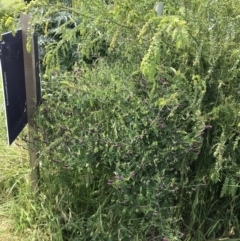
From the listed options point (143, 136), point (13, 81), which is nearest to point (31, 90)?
point (13, 81)

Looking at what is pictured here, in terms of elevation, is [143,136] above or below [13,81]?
below

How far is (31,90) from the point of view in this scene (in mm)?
2426

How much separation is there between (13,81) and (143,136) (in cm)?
81

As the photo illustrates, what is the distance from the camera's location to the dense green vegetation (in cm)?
210

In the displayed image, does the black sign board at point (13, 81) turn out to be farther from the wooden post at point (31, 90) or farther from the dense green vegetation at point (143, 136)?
the dense green vegetation at point (143, 136)

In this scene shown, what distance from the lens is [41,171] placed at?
100 inches

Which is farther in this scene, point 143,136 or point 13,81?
point 13,81

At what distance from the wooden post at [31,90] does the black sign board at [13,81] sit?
3 centimetres

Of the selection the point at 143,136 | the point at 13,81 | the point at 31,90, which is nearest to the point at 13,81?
the point at 13,81

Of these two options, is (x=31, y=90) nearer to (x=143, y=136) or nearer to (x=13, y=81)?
(x=13, y=81)

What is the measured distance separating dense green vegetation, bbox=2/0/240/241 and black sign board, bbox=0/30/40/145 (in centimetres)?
13

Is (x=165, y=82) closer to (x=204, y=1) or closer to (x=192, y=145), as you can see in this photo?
(x=192, y=145)

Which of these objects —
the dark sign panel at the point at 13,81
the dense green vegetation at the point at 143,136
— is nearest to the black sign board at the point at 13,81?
the dark sign panel at the point at 13,81

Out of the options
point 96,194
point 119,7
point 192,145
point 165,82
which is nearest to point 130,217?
point 96,194
